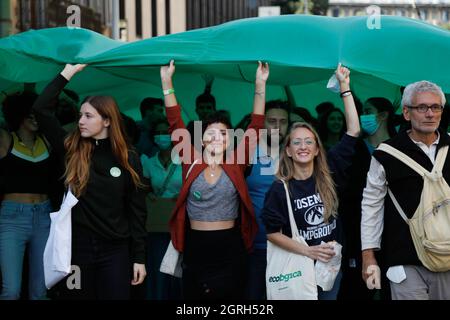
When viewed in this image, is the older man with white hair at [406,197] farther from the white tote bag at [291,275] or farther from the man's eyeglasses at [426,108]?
the white tote bag at [291,275]

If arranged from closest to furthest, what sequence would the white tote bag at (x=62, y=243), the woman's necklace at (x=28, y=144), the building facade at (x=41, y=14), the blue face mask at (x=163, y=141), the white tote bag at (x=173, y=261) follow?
the white tote bag at (x=62, y=243) < the white tote bag at (x=173, y=261) < the woman's necklace at (x=28, y=144) < the blue face mask at (x=163, y=141) < the building facade at (x=41, y=14)

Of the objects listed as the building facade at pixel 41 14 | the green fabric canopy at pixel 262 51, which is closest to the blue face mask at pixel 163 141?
the green fabric canopy at pixel 262 51

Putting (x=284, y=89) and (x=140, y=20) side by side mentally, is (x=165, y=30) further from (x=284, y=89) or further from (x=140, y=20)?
(x=284, y=89)

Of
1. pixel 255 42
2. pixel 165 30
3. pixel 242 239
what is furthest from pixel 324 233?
pixel 165 30

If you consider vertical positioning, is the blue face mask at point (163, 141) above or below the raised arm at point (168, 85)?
below

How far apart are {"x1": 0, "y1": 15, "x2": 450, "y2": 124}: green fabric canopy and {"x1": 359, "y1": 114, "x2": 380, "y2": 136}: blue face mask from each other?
0.42 m

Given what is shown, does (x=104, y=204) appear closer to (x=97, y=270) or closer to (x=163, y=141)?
(x=97, y=270)

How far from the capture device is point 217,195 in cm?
457

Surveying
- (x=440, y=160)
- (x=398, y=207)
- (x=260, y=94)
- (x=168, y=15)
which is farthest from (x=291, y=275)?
(x=168, y=15)

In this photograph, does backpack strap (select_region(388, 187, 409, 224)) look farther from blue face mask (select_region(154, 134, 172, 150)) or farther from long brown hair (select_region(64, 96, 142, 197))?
blue face mask (select_region(154, 134, 172, 150))

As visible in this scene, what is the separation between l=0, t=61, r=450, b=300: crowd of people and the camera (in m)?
4.17

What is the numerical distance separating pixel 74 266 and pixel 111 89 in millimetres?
2268

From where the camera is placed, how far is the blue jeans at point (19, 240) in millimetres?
4980

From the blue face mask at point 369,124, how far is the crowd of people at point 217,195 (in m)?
0.02
